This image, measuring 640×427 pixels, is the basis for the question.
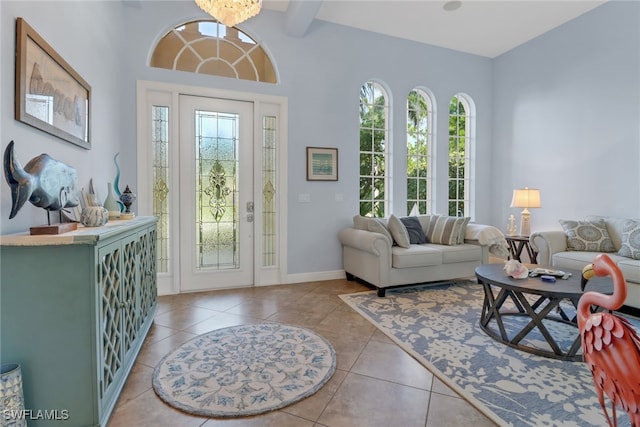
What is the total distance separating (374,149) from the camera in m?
4.62

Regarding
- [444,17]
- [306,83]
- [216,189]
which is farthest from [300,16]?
[216,189]

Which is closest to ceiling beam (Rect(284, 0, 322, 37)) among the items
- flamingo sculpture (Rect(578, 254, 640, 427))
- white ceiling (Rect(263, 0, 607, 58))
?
white ceiling (Rect(263, 0, 607, 58))

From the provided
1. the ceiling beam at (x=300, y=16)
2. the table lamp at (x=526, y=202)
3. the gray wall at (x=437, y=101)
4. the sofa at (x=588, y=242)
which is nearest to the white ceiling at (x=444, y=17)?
the ceiling beam at (x=300, y=16)

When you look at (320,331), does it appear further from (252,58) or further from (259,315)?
(252,58)

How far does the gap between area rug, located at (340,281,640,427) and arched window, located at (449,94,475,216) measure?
2427 mm

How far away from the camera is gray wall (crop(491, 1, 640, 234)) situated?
11.8ft

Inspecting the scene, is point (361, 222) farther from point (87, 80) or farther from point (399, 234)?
point (87, 80)

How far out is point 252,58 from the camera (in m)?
3.85

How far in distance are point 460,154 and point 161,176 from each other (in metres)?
4.46

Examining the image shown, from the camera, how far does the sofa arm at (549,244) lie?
141 inches

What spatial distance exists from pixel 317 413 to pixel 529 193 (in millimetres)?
4196

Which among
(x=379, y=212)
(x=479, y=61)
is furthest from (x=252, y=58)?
(x=479, y=61)

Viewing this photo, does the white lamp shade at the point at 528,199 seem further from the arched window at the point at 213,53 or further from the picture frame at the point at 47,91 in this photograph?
the picture frame at the point at 47,91

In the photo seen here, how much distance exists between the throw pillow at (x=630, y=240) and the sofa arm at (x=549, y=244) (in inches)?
19.4
